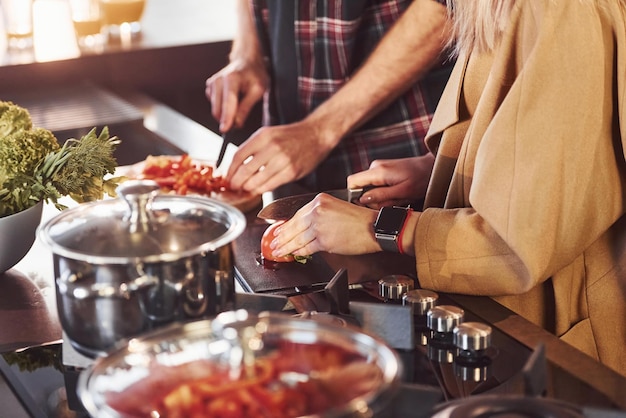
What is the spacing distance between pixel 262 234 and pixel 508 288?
510mm

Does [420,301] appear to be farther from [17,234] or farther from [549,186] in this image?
[17,234]

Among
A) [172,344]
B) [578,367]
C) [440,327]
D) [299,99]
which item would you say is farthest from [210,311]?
[299,99]

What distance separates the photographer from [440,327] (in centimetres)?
125

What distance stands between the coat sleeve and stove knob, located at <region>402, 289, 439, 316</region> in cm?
10

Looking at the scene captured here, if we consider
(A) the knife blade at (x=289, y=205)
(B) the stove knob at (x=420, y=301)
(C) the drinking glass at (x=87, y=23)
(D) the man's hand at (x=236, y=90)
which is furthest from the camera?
(C) the drinking glass at (x=87, y=23)

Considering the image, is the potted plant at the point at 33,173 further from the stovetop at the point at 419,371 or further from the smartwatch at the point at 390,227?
the smartwatch at the point at 390,227

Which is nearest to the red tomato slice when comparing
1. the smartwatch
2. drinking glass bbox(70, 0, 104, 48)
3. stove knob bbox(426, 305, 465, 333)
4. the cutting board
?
the cutting board

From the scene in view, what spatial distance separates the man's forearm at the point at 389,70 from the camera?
239 cm

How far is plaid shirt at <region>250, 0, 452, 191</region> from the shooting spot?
2.46m

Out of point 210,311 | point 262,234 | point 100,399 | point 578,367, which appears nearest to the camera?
point 100,399

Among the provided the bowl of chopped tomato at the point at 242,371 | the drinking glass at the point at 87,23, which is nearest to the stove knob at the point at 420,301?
the bowl of chopped tomato at the point at 242,371

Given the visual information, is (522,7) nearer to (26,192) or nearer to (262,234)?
(262,234)

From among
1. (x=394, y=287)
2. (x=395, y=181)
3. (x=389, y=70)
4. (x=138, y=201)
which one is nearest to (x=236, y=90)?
(x=389, y=70)

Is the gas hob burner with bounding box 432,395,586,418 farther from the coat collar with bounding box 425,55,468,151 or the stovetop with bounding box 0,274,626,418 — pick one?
the coat collar with bounding box 425,55,468,151
